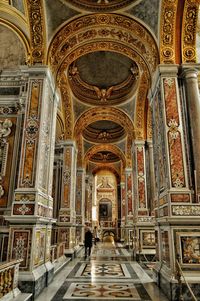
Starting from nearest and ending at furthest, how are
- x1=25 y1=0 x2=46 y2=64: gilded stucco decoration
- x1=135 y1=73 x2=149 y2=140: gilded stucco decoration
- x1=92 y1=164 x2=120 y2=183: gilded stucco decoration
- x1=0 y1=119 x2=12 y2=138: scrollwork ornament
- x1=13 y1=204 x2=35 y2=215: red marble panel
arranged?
1. x1=13 y1=204 x2=35 y2=215: red marble panel
2. x1=25 y1=0 x2=46 y2=64: gilded stucco decoration
3. x1=0 y1=119 x2=12 y2=138: scrollwork ornament
4. x1=135 y1=73 x2=149 y2=140: gilded stucco decoration
5. x1=92 y1=164 x2=120 y2=183: gilded stucco decoration

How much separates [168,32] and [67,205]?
27.6ft

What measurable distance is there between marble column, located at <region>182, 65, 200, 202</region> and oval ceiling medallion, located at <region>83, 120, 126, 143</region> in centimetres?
1144

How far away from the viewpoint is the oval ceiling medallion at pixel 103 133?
17.8 m

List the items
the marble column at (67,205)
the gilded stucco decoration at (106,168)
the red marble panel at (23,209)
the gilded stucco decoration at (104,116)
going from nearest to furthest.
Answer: the red marble panel at (23,209) < the marble column at (67,205) < the gilded stucco decoration at (104,116) < the gilded stucco decoration at (106,168)

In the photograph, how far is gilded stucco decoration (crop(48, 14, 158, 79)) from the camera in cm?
721

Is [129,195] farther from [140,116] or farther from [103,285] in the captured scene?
[103,285]

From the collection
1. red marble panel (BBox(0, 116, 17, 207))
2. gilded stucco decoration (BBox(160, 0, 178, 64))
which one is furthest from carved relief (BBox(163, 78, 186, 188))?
red marble panel (BBox(0, 116, 17, 207))

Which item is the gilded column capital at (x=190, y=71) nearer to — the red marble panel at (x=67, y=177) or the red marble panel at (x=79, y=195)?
the red marble panel at (x=67, y=177)

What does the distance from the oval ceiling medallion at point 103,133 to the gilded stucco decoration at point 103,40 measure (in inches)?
373

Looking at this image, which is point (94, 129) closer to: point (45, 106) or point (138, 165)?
point (138, 165)

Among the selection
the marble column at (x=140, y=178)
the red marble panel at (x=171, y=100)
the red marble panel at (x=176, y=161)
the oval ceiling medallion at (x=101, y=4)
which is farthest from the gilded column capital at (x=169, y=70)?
the marble column at (x=140, y=178)

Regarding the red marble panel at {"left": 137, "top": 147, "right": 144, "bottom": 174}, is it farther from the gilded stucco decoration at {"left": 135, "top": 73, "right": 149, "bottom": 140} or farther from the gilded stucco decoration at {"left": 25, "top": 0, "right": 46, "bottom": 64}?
the gilded stucco decoration at {"left": 25, "top": 0, "right": 46, "bottom": 64}

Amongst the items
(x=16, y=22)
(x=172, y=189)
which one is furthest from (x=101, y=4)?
(x=172, y=189)

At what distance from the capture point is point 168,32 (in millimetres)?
6586
